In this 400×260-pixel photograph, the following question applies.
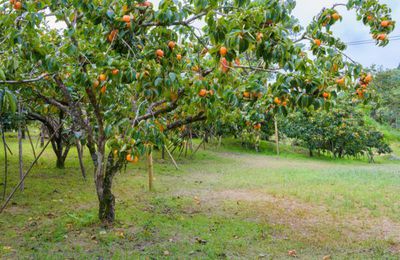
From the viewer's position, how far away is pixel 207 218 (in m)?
5.50

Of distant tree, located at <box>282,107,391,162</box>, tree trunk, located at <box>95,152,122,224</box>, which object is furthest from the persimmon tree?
distant tree, located at <box>282,107,391,162</box>

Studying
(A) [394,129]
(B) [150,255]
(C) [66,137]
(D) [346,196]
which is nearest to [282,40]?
(B) [150,255]

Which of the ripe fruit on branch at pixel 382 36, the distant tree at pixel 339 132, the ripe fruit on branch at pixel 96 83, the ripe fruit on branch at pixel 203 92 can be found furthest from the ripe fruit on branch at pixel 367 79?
the distant tree at pixel 339 132

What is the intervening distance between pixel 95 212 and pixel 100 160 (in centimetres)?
133

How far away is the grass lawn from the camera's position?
13.4 ft

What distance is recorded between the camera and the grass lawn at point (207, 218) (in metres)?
4.10

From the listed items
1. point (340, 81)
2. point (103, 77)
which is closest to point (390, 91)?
point (340, 81)

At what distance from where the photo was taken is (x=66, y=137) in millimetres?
9539

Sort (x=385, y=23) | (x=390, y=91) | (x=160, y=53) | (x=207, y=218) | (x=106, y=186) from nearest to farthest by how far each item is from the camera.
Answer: (x=160, y=53) < (x=385, y=23) < (x=106, y=186) < (x=207, y=218) < (x=390, y=91)

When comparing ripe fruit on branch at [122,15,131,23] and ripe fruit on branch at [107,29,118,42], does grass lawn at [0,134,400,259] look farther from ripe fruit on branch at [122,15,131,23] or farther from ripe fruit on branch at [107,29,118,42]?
ripe fruit on branch at [122,15,131,23]

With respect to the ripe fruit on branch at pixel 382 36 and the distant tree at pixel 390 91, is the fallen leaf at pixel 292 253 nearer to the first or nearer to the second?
the ripe fruit on branch at pixel 382 36

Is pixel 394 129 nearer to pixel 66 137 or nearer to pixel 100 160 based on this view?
pixel 66 137

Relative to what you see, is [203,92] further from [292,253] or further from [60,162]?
[60,162]

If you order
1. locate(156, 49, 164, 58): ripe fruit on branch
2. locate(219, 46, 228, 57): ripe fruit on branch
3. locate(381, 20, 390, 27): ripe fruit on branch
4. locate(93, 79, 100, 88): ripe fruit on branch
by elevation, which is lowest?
locate(93, 79, 100, 88): ripe fruit on branch
